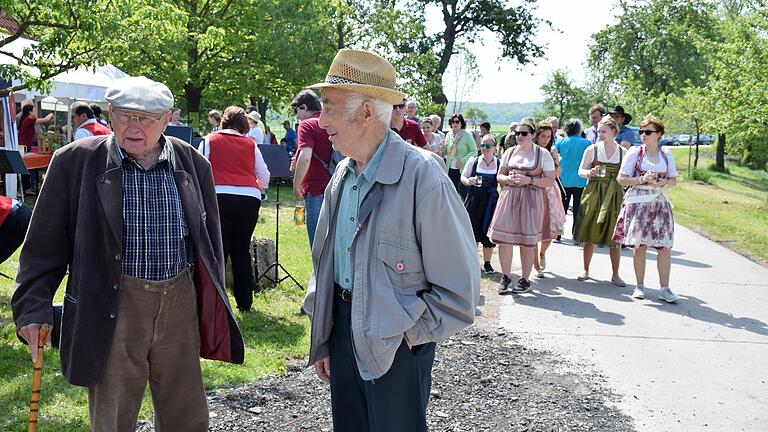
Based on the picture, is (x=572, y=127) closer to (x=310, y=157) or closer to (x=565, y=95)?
(x=310, y=157)

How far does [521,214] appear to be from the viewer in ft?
27.8

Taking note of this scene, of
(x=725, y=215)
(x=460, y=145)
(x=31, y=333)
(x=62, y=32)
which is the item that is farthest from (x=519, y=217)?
(x=725, y=215)

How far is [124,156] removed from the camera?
311 cm

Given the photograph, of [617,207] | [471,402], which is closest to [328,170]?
[471,402]

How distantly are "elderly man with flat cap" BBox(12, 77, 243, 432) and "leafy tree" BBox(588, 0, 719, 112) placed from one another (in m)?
43.2

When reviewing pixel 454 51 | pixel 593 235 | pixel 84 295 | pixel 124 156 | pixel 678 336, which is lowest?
pixel 678 336

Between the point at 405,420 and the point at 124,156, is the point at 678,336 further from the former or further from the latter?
the point at 124,156

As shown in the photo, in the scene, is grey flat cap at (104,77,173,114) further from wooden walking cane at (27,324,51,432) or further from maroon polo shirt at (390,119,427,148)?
maroon polo shirt at (390,119,427,148)

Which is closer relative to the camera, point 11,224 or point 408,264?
point 408,264

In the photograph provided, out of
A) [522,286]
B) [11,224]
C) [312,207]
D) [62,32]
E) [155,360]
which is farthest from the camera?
[522,286]

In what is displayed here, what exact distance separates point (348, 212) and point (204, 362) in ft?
10.6

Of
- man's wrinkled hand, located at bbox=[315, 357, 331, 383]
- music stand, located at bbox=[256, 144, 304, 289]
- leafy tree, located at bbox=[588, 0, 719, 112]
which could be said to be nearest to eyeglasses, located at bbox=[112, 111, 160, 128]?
man's wrinkled hand, located at bbox=[315, 357, 331, 383]

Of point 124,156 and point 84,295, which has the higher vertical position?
point 124,156

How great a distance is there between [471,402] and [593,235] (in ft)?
15.0
